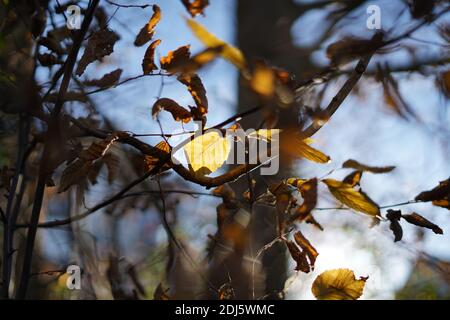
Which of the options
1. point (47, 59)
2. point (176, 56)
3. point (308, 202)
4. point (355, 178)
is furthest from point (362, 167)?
point (47, 59)

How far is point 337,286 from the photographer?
2.85ft

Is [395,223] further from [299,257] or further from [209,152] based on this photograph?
[209,152]

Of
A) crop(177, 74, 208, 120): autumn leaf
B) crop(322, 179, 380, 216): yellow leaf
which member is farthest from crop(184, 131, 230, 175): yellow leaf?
crop(322, 179, 380, 216): yellow leaf

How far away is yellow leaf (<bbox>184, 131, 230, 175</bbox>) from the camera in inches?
32.3

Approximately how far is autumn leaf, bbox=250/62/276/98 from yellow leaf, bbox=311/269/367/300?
1.30 ft

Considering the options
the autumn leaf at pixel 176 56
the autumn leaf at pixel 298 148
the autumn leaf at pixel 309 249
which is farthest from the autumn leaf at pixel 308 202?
the autumn leaf at pixel 176 56

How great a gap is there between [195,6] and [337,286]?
2.11 feet

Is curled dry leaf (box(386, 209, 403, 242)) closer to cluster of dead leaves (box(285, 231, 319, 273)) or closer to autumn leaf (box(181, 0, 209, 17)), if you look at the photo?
cluster of dead leaves (box(285, 231, 319, 273))

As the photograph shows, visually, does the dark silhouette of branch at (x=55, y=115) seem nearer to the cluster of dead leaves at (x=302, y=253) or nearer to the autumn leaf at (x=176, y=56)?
the autumn leaf at (x=176, y=56)

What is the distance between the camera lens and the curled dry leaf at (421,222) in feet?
2.87

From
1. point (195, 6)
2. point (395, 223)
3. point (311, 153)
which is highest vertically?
point (195, 6)

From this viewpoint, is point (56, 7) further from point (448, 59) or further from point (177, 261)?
point (448, 59)

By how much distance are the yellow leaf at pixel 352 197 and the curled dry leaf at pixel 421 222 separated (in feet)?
0.36
